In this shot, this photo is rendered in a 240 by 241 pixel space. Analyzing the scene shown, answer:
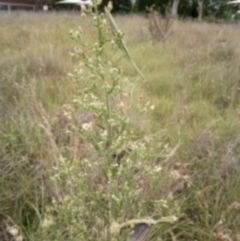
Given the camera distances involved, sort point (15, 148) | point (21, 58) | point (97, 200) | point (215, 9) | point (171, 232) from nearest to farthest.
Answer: point (97, 200) < point (171, 232) < point (15, 148) < point (21, 58) < point (215, 9)

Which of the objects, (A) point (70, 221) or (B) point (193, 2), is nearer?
(A) point (70, 221)

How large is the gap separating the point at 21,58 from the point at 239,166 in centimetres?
277

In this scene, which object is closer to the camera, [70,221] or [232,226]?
[70,221]

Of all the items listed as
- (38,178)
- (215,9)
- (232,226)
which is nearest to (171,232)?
(232,226)

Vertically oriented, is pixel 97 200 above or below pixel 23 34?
above

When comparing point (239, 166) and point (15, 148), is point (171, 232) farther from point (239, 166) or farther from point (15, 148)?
point (15, 148)

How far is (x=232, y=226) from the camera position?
5.83 ft

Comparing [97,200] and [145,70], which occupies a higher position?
[97,200]

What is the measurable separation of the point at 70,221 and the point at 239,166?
1.07m

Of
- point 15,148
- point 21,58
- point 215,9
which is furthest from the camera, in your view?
point 215,9

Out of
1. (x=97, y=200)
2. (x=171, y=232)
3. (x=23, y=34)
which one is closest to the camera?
(x=97, y=200)

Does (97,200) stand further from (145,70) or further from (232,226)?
(145,70)

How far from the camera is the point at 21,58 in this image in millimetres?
4156

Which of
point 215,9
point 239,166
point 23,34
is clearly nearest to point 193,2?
point 215,9
